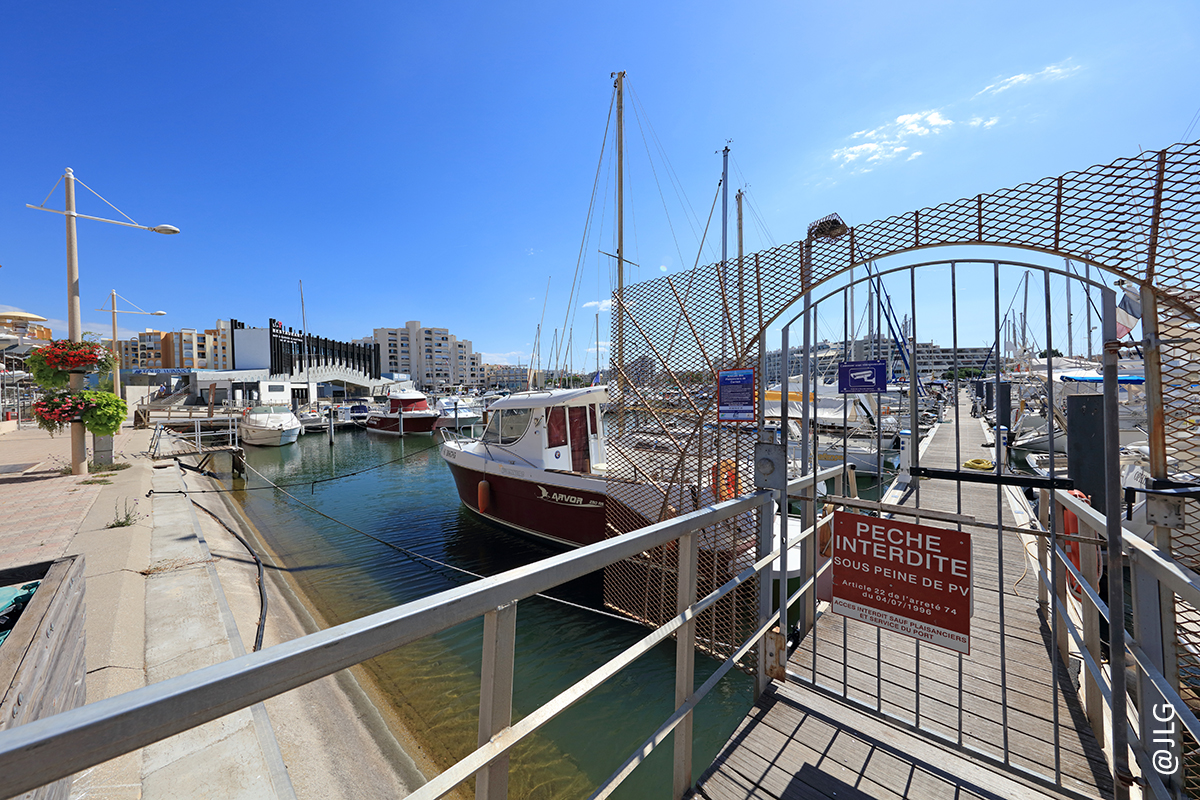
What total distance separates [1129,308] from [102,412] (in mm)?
14406

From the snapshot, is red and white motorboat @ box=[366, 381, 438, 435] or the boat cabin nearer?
the boat cabin

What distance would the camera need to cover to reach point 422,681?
548 centimetres

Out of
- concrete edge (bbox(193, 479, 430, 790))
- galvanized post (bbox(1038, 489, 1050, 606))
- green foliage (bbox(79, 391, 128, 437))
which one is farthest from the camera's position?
green foliage (bbox(79, 391, 128, 437))

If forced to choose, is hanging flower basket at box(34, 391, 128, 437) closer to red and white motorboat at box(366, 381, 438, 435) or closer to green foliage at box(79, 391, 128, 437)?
green foliage at box(79, 391, 128, 437)

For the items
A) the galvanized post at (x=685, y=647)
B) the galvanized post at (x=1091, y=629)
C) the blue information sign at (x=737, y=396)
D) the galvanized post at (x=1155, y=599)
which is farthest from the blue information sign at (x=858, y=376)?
the galvanized post at (x=685, y=647)

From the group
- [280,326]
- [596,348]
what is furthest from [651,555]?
[280,326]

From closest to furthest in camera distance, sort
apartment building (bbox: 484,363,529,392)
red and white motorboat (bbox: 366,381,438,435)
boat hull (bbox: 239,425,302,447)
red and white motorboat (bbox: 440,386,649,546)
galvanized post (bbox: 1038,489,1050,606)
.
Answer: galvanized post (bbox: 1038,489,1050,606), red and white motorboat (bbox: 440,386,649,546), boat hull (bbox: 239,425,302,447), red and white motorboat (bbox: 366,381,438,435), apartment building (bbox: 484,363,529,392)

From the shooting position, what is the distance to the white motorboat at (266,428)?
25.3m

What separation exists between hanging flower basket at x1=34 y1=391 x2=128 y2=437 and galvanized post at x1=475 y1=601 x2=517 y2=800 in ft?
41.9

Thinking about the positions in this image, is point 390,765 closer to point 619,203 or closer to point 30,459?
point 619,203

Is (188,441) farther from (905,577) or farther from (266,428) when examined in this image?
(905,577)

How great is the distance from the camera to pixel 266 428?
994 inches

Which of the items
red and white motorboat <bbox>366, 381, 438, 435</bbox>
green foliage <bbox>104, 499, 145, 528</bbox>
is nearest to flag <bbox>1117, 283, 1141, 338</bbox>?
green foliage <bbox>104, 499, 145, 528</bbox>

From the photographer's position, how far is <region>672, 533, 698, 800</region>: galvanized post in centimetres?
201
